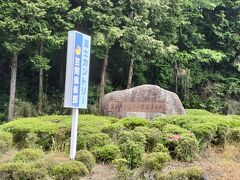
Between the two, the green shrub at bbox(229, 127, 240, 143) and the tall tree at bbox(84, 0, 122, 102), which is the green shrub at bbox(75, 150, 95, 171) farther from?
the tall tree at bbox(84, 0, 122, 102)

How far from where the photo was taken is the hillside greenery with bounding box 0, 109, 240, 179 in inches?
212

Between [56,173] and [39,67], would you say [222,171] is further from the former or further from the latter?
[39,67]

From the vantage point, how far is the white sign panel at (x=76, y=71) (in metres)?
6.50

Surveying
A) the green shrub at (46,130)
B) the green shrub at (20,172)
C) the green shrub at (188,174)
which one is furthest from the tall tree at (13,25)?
the green shrub at (188,174)

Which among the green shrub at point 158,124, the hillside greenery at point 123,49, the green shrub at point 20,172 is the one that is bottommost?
the green shrub at point 20,172

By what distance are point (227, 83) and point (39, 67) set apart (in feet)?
30.4

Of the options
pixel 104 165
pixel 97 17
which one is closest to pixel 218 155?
Result: pixel 104 165

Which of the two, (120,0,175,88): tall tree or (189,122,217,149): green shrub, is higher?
(120,0,175,88): tall tree

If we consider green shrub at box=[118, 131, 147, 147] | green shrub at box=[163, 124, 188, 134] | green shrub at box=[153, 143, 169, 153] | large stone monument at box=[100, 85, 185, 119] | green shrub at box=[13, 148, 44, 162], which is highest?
large stone monument at box=[100, 85, 185, 119]

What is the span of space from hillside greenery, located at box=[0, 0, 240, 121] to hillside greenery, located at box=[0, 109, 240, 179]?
6.23 metres

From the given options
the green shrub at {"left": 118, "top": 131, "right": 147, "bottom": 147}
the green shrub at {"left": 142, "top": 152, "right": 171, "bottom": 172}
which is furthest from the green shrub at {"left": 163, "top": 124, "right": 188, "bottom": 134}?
the green shrub at {"left": 142, "top": 152, "right": 171, "bottom": 172}

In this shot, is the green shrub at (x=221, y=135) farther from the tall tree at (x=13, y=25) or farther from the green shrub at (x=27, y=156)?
the tall tree at (x=13, y=25)

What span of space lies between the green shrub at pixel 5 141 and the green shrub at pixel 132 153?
2412 mm

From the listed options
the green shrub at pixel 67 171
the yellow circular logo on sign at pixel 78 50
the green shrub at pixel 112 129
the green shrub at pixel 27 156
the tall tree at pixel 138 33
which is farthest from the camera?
the tall tree at pixel 138 33
